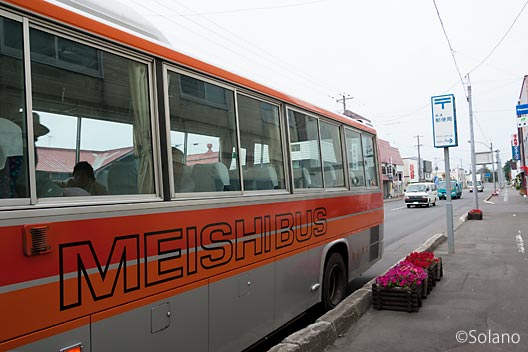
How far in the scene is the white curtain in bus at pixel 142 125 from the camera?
304cm

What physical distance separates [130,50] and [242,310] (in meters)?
2.40

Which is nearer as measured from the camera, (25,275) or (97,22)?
(25,275)

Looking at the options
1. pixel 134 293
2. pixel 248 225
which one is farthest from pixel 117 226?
pixel 248 225

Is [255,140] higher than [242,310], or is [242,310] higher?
[255,140]

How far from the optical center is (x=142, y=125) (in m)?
3.09

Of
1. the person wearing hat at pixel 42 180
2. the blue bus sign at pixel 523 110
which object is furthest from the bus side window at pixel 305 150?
the blue bus sign at pixel 523 110

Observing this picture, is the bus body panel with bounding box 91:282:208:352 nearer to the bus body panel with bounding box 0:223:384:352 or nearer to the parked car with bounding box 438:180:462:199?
the bus body panel with bounding box 0:223:384:352

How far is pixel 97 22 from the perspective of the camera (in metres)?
2.75

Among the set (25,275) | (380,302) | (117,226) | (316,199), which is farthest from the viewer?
(380,302)

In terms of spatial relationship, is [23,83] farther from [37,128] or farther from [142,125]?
[142,125]

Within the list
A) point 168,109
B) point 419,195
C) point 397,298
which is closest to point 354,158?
point 397,298

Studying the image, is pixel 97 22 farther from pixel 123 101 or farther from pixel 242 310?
pixel 242 310

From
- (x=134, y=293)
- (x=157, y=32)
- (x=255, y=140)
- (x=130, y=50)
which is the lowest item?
(x=134, y=293)

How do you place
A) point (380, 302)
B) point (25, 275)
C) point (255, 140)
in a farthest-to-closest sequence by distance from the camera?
point (380, 302)
point (255, 140)
point (25, 275)
